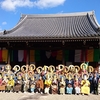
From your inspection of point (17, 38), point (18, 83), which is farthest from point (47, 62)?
point (18, 83)

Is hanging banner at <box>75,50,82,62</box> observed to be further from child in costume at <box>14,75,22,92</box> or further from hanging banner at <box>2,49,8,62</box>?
hanging banner at <box>2,49,8,62</box>

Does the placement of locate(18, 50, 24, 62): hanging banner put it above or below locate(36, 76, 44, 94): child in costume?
above

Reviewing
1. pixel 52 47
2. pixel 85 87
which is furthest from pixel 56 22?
pixel 85 87

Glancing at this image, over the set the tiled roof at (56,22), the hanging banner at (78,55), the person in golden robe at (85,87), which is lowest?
the person in golden robe at (85,87)

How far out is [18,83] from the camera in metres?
9.49

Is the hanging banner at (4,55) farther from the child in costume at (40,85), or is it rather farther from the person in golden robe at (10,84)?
the child in costume at (40,85)

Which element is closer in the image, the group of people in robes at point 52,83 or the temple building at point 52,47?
the group of people in robes at point 52,83

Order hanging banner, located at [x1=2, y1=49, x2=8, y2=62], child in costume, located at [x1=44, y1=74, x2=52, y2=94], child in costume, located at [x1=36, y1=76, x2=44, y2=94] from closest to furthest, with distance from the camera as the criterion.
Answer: child in costume, located at [x1=44, y1=74, x2=52, y2=94]
child in costume, located at [x1=36, y1=76, x2=44, y2=94]
hanging banner, located at [x1=2, y1=49, x2=8, y2=62]

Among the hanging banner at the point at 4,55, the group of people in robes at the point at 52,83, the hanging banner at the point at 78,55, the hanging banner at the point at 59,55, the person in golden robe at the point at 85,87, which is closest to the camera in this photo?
the person in golden robe at the point at 85,87

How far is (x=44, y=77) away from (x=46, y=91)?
77 centimetres

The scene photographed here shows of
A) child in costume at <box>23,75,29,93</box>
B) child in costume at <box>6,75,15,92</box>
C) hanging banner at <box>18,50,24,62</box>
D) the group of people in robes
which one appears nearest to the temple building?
hanging banner at <box>18,50,24,62</box>

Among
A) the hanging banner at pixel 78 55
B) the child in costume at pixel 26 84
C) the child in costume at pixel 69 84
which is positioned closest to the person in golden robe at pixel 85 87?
the child in costume at pixel 69 84

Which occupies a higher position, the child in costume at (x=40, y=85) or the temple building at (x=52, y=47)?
the temple building at (x=52, y=47)

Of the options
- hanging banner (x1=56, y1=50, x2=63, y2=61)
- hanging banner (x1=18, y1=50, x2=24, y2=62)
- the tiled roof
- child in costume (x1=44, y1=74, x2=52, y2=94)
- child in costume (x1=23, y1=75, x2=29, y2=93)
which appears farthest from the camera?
the tiled roof
